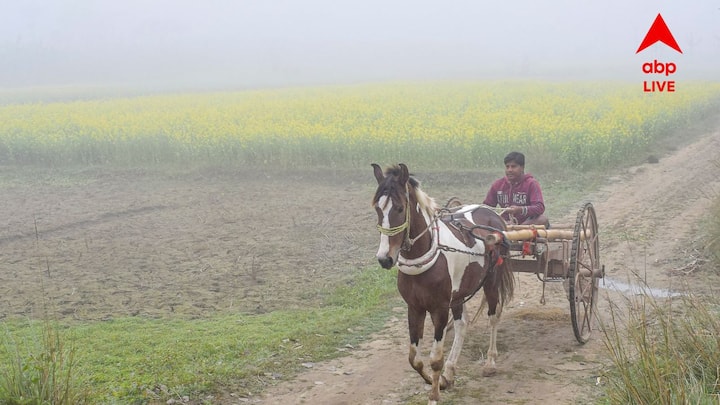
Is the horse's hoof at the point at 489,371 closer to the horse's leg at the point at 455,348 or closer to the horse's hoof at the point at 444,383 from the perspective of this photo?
the horse's leg at the point at 455,348

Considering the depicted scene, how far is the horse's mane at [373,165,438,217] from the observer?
5.23 metres

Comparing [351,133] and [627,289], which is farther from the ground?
[351,133]

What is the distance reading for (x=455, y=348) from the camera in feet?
20.7

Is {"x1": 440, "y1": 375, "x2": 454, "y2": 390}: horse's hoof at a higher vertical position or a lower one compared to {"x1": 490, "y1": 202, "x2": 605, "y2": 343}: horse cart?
lower

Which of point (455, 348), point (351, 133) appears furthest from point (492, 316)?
point (351, 133)

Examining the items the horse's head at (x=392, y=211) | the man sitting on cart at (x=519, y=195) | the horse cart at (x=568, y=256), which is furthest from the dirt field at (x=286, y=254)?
the horse's head at (x=392, y=211)

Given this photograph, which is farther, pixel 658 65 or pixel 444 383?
pixel 658 65

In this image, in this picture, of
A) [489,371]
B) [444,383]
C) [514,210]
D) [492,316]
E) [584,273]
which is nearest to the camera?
[444,383]

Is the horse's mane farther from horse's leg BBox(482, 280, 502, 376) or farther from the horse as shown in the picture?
horse's leg BBox(482, 280, 502, 376)

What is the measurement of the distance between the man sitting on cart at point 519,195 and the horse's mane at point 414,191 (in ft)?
6.27

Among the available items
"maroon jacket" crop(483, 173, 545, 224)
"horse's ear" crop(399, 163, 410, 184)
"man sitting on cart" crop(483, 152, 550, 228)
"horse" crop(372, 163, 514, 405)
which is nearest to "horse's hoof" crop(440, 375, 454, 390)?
"horse" crop(372, 163, 514, 405)

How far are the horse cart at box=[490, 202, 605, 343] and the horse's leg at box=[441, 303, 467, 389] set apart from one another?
829 mm

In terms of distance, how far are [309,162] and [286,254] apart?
712 cm

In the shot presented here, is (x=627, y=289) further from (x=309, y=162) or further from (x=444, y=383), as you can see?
(x=309, y=162)
